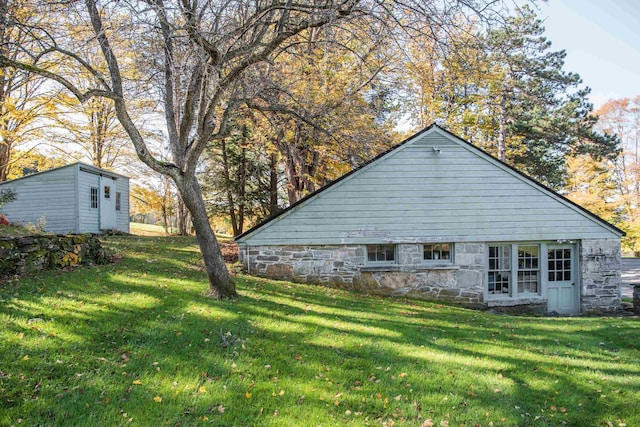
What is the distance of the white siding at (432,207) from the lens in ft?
35.5

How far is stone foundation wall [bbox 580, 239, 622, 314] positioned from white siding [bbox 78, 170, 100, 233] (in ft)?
60.1

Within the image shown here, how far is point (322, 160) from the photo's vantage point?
1532 cm

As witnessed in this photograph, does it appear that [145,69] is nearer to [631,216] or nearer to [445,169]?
[445,169]

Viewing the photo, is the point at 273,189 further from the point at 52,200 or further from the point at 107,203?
the point at 52,200

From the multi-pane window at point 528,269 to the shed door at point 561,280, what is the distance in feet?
1.13

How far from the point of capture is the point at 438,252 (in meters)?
11.3

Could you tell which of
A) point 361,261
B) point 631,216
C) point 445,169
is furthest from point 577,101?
point 361,261

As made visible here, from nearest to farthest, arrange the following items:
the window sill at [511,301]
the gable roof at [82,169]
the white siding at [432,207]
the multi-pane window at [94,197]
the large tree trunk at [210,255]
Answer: the large tree trunk at [210,255]
the white siding at [432,207]
the window sill at [511,301]
the gable roof at [82,169]
the multi-pane window at [94,197]

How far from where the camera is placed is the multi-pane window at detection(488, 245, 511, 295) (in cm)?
1140

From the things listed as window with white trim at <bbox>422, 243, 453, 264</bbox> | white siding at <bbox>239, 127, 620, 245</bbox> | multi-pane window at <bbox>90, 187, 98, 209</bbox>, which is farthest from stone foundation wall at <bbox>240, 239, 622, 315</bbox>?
multi-pane window at <bbox>90, 187, 98, 209</bbox>

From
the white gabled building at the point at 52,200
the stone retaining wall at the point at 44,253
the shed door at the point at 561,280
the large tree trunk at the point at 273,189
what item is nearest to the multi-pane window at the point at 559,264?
the shed door at the point at 561,280

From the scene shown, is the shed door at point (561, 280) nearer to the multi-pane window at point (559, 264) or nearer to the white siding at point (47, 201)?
the multi-pane window at point (559, 264)

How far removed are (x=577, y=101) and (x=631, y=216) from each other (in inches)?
412

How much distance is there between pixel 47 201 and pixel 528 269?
59.6 feet
